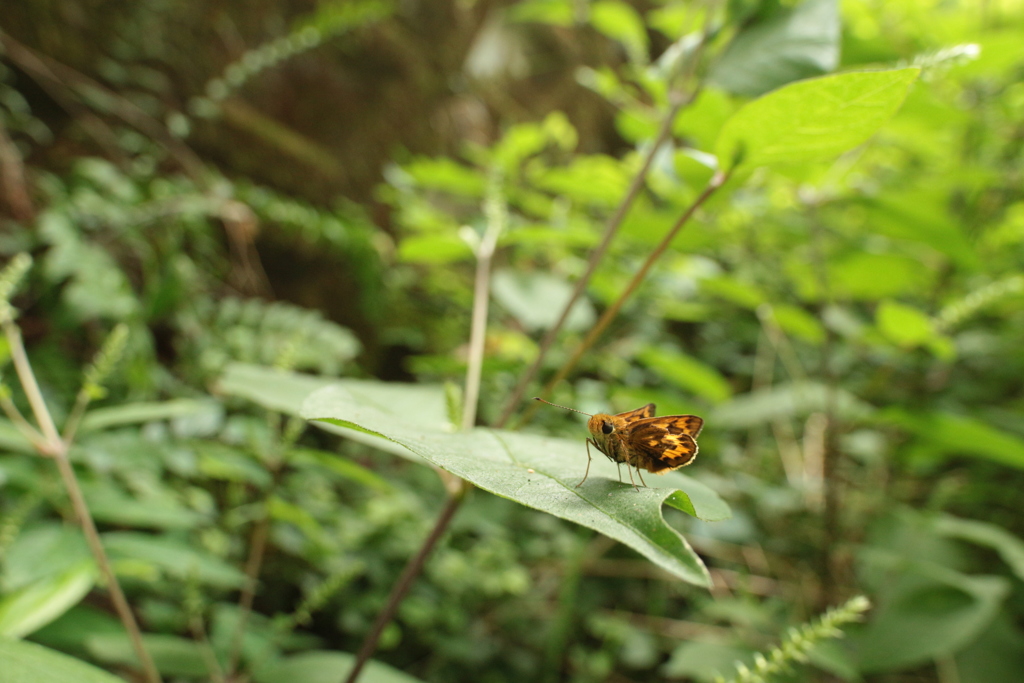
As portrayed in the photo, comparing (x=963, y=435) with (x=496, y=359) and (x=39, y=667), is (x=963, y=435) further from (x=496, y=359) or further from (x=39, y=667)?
(x=39, y=667)

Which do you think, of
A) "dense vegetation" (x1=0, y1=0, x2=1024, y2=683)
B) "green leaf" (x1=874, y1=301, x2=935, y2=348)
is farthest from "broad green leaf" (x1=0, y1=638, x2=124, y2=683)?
"green leaf" (x1=874, y1=301, x2=935, y2=348)

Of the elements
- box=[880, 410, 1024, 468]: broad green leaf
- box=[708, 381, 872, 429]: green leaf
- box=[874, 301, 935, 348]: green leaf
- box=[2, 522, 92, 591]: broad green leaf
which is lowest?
box=[2, 522, 92, 591]: broad green leaf

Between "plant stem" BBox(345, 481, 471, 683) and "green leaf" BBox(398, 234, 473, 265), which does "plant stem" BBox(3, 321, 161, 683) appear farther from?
"green leaf" BBox(398, 234, 473, 265)

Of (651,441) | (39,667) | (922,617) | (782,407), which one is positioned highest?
(782,407)

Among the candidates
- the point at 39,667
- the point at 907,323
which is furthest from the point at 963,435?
the point at 39,667

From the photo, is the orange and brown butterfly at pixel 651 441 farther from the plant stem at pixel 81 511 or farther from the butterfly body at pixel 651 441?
the plant stem at pixel 81 511

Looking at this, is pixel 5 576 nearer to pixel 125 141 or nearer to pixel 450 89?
pixel 125 141
